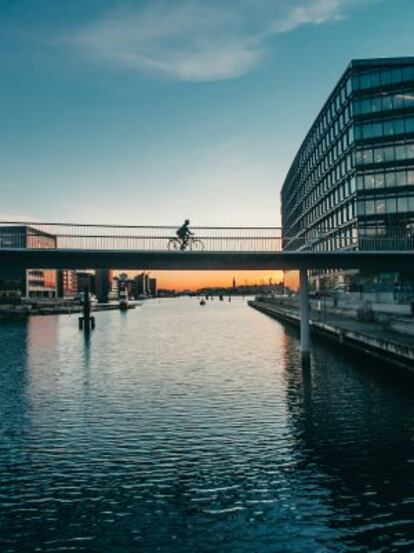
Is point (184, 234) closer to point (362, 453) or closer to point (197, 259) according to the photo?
point (197, 259)

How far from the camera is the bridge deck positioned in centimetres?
3306

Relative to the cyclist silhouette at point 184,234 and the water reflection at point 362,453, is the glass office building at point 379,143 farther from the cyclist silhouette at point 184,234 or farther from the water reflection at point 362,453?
the water reflection at point 362,453

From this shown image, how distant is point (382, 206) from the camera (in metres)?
89.7

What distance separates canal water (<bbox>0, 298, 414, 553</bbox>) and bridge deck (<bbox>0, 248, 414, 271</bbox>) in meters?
7.85

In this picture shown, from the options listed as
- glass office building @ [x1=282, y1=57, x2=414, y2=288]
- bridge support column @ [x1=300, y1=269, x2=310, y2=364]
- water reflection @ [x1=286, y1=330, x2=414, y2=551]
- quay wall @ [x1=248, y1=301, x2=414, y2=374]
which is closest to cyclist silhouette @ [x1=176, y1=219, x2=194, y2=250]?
bridge support column @ [x1=300, y1=269, x2=310, y2=364]

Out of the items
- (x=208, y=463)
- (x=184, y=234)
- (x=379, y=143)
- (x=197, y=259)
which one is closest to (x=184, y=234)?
(x=184, y=234)

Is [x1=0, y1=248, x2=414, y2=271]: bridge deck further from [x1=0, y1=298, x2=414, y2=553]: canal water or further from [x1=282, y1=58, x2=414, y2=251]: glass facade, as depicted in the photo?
[x1=282, y1=58, x2=414, y2=251]: glass facade

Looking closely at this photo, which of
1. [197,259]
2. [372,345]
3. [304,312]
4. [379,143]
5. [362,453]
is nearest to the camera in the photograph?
[362,453]

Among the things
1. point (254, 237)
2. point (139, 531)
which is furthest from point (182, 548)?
point (254, 237)

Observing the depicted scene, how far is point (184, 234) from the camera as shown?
3359 cm

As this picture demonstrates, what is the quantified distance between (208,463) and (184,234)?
704 inches

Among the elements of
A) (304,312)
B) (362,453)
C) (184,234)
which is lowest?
(362,453)

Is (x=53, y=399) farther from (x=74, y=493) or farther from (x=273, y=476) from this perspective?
(x=273, y=476)

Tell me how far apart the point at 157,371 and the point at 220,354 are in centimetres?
1174
